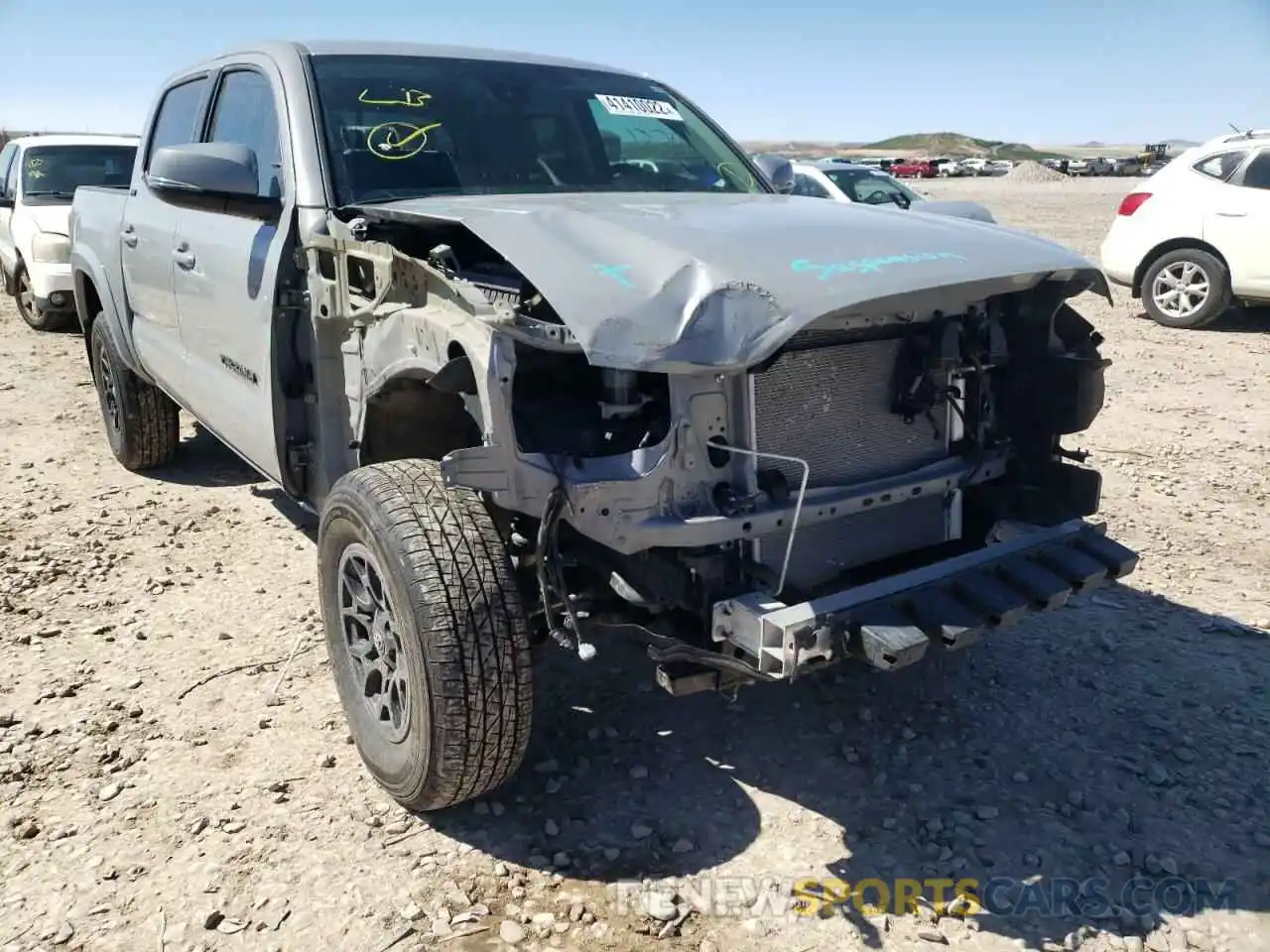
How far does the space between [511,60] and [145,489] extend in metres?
3.15

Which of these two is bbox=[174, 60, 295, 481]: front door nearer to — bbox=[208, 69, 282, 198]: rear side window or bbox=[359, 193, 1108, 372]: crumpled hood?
bbox=[208, 69, 282, 198]: rear side window

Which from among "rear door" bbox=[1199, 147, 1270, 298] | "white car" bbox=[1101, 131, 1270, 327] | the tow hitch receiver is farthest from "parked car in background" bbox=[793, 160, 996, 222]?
the tow hitch receiver

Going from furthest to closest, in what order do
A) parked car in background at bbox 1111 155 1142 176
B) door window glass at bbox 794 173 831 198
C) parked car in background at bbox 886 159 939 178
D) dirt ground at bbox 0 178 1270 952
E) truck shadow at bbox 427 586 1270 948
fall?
parked car in background at bbox 1111 155 1142 176 → parked car in background at bbox 886 159 939 178 → door window glass at bbox 794 173 831 198 → truck shadow at bbox 427 586 1270 948 → dirt ground at bbox 0 178 1270 952

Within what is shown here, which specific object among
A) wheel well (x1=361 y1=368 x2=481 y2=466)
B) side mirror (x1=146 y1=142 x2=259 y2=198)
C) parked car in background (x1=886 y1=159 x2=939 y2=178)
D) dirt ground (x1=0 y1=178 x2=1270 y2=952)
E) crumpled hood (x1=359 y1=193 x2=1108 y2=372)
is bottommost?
dirt ground (x1=0 y1=178 x2=1270 y2=952)

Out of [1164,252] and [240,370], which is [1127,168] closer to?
[1164,252]

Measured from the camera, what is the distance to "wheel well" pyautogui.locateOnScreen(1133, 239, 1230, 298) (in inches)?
375

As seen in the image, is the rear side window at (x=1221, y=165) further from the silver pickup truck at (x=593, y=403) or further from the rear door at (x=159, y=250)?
the rear door at (x=159, y=250)

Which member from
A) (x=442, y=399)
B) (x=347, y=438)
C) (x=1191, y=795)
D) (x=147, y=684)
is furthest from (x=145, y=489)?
(x=1191, y=795)

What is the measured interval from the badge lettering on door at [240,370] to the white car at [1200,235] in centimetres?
871

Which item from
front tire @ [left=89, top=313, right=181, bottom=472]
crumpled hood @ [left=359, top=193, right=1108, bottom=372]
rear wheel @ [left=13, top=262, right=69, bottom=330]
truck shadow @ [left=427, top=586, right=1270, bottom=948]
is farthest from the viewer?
rear wheel @ [left=13, top=262, right=69, bottom=330]

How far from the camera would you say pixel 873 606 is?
8.32 ft

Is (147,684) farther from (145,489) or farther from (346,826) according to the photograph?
(145,489)

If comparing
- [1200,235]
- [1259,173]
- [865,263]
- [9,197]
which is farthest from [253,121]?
[1259,173]

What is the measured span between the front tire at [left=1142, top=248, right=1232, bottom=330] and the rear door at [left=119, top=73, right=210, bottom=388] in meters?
8.55
